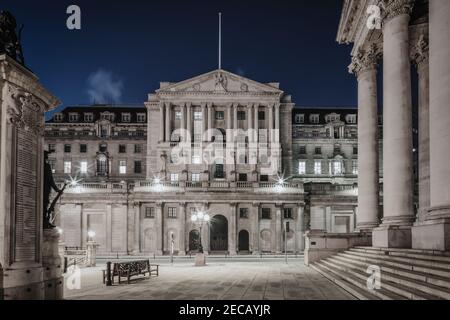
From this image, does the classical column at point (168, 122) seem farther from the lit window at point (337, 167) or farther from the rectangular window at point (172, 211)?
the lit window at point (337, 167)

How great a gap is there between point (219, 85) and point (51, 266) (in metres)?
78.3

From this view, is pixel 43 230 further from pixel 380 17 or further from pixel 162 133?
pixel 162 133

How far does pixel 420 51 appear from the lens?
1143 inches

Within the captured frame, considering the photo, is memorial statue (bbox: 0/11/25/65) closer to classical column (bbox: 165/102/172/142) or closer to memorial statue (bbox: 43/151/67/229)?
memorial statue (bbox: 43/151/67/229)

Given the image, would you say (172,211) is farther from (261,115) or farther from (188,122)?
(261,115)

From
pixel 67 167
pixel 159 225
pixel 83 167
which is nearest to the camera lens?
pixel 159 225

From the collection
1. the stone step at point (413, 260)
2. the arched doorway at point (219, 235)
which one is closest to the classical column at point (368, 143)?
the stone step at point (413, 260)

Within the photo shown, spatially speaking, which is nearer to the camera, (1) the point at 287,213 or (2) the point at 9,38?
(2) the point at 9,38

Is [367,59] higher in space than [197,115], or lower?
lower

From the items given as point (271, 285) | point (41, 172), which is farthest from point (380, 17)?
point (41, 172)

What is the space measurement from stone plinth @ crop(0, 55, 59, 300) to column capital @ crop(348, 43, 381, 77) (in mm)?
22777

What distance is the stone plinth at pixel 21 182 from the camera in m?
13.3

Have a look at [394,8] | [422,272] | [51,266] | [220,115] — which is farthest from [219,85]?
[51,266]

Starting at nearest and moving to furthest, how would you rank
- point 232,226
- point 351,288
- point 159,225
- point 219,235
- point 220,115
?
point 351,288
point 159,225
point 232,226
point 219,235
point 220,115
